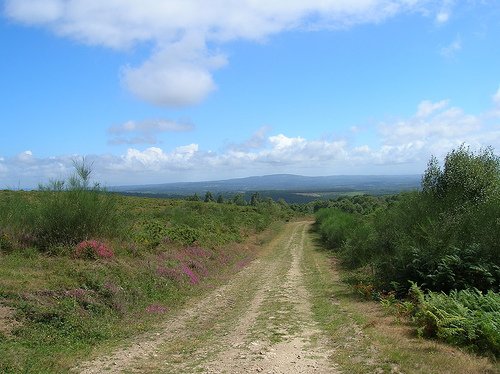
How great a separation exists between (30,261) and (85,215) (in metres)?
2.92

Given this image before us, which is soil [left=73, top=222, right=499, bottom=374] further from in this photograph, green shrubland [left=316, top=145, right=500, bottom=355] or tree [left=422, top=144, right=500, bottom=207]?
tree [left=422, top=144, right=500, bottom=207]

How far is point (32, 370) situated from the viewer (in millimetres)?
5660

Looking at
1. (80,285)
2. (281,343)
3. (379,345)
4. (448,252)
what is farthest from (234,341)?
(448,252)

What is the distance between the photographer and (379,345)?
6.88m

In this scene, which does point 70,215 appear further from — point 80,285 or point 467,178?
point 467,178

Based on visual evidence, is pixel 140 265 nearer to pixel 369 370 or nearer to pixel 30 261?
pixel 30 261

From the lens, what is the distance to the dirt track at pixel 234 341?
6148mm

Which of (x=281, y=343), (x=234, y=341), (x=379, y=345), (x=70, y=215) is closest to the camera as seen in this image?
(x=379, y=345)

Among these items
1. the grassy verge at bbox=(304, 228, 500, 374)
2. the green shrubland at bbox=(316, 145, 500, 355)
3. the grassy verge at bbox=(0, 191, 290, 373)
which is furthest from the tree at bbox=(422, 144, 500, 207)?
the grassy verge at bbox=(0, 191, 290, 373)

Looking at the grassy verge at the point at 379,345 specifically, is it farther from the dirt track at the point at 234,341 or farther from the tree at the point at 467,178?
the tree at the point at 467,178

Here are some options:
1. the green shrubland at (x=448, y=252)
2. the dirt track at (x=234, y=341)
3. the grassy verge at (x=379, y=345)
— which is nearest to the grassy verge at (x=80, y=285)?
the dirt track at (x=234, y=341)

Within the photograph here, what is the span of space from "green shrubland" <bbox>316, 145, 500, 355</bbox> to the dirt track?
9.64ft

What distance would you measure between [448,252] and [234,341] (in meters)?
7.88

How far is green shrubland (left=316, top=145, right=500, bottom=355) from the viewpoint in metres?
7.12
